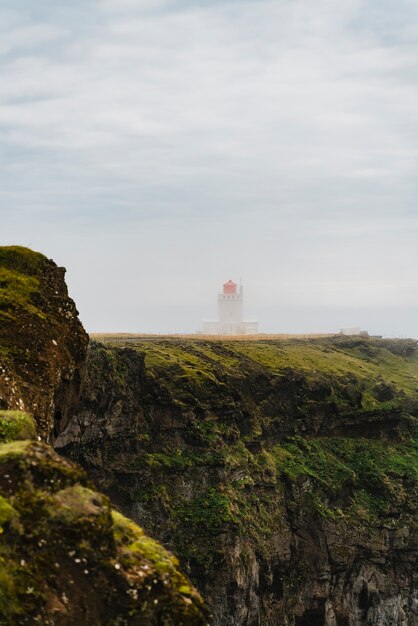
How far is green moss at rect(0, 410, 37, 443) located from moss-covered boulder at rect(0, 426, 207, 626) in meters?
6.37

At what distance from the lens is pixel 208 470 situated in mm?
85125

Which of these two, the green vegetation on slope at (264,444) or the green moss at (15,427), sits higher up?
the green moss at (15,427)

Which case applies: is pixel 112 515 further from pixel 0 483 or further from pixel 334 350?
pixel 334 350

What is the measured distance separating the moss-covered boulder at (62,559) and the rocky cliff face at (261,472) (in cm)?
5355

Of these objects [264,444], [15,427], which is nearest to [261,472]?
[264,444]

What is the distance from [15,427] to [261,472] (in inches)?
2510

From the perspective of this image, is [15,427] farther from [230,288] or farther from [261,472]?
[230,288]

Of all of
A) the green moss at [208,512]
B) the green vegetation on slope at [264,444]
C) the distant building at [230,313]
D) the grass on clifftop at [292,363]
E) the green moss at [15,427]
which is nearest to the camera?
the green moss at [15,427]

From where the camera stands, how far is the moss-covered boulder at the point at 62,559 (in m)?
21.9

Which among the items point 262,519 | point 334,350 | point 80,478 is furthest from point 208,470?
point 80,478

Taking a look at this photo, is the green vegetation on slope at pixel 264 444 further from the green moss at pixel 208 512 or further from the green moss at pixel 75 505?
the green moss at pixel 75 505

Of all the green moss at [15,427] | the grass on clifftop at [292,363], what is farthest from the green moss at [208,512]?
the green moss at [15,427]

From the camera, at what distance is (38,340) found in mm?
41375

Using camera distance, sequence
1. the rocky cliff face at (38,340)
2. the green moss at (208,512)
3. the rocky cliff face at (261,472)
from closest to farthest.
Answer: the rocky cliff face at (38,340)
the rocky cliff face at (261,472)
the green moss at (208,512)
